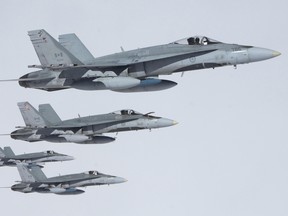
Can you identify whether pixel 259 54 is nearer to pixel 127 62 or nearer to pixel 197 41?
pixel 197 41

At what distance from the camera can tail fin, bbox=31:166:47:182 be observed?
7112 centimetres

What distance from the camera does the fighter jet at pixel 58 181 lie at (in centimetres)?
→ 6812

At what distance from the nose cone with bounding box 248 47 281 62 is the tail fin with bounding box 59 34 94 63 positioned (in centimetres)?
1268

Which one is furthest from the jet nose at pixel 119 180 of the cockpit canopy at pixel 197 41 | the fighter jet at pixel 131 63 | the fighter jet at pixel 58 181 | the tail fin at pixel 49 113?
the cockpit canopy at pixel 197 41

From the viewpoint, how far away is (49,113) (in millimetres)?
65188

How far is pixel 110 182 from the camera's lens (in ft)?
223

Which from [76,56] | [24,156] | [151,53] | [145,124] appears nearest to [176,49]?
[151,53]

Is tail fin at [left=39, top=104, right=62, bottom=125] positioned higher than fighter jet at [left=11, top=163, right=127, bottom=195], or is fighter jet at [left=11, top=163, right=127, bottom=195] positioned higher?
tail fin at [left=39, top=104, right=62, bottom=125]

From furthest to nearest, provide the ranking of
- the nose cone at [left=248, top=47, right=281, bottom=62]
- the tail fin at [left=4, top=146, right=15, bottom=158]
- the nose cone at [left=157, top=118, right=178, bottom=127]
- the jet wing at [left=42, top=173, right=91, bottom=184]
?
the tail fin at [left=4, top=146, right=15, bottom=158]
the jet wing at [left=42, top=173, right=91, bottom=184]
the nose cone at [left=157, top=118, right=178, bottom=127]
the nose cone at [left=248, top=47, right=281, bottom=62]

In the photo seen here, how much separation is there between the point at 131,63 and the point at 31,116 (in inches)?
857

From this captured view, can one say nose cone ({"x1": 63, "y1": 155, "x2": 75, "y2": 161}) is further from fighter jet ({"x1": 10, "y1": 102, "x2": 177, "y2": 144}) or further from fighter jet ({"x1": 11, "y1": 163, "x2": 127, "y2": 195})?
fighter jet ({"x1": 10, "y1": 102, "x2": 177, "y2": 144})

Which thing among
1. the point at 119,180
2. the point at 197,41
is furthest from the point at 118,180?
the point at 197,41

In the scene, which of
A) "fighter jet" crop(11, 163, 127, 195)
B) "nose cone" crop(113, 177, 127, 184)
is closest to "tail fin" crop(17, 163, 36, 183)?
"fighter jet" crop(11, 163, 127, 195)

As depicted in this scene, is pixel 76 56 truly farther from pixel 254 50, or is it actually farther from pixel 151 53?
pixel 254 50
